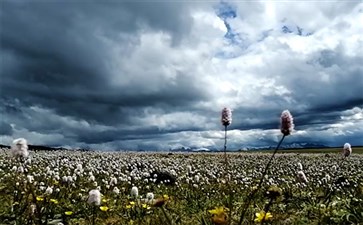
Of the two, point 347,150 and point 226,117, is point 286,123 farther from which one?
point 347,150

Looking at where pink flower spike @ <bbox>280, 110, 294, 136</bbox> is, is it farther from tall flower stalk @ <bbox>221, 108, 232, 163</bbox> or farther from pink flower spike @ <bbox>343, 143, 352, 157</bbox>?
pink flower spike @ <bbox>343, 143, 352, 157</bbox>

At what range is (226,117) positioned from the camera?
191 inches

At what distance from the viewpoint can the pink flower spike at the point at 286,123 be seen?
4.24 metres

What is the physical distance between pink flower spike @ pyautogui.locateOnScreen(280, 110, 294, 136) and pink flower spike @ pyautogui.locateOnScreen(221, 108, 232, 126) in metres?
0.56

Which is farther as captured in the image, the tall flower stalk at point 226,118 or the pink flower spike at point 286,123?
the tall flower stalk at point 226,118

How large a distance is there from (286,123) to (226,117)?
703 mm

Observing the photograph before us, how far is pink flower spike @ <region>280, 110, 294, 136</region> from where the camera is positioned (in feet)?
13.9

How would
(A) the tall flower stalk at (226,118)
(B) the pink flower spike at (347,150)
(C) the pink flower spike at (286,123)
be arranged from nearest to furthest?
(C) the pink flower spike at (286,123), (A) the tall flower stalk at (226,118), (B) the pink flower spike at (347,150)

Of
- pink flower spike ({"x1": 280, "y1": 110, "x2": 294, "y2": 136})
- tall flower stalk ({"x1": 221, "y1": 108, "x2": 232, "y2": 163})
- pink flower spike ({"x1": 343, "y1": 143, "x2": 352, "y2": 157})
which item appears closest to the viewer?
pink flower spike ({"x1": 280, "y1": 110, "x2": 294, "y2": 136})

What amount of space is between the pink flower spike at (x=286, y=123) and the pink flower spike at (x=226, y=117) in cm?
56

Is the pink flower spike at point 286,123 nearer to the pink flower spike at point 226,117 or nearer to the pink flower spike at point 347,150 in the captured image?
the pink flower spike at point 226,117

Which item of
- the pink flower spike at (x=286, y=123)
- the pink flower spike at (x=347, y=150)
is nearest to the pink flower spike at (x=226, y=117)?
the pink flower spike at (x=286, y=123)

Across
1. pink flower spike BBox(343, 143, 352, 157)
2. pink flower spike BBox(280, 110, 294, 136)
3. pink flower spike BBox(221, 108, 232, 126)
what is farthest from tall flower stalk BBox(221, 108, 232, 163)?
pink flower spike BBox(343, 143, 352, 157)

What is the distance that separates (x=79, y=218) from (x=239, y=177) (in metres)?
14.3
